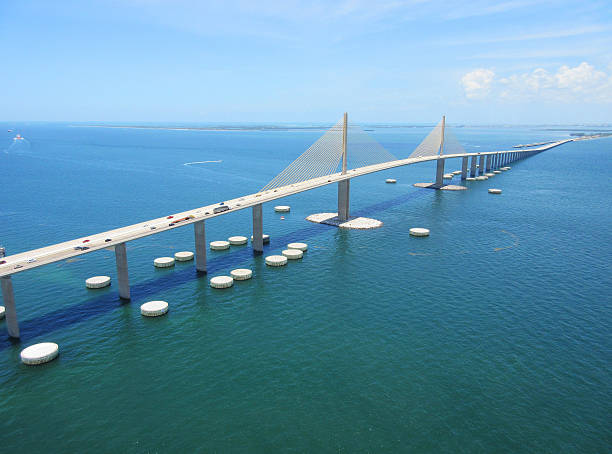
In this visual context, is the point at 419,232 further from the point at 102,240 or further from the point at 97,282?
the point at 97,282

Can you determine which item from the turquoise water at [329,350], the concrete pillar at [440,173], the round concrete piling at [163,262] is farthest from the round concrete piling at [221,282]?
the concrete pillar at [440,173]

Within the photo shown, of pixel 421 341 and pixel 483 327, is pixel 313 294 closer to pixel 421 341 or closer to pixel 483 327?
pixel 421 341

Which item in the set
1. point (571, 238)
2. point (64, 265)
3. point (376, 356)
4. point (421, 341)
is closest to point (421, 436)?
point (376, 356)

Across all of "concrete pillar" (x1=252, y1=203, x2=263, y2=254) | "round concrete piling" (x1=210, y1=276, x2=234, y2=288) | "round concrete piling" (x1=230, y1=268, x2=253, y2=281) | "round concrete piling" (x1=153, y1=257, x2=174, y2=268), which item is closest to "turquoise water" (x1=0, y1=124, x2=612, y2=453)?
"round concrete piling" (x1=210, y1=276, x2=234, y2=288)

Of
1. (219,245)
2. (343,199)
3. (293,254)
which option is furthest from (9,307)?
(343,199)

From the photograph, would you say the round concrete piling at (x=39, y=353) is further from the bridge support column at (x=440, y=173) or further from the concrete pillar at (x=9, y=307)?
the bridge support column at (x=440, y=173)

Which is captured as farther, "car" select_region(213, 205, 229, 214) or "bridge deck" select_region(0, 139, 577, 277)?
"car" select_region(213, 205, 229, 214)

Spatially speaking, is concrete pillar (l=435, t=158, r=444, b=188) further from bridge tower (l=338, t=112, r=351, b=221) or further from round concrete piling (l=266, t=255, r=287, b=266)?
round concrete piling (l=266, t=255, r=287, b=266)
